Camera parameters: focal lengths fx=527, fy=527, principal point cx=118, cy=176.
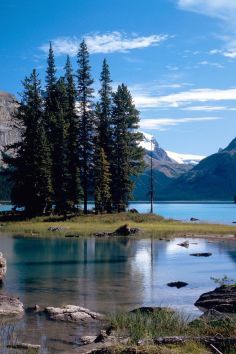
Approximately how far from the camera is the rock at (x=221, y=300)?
22409mm

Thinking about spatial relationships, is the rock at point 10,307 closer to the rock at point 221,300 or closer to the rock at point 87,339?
the rock at point 87,339

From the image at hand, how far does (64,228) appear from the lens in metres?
61.2

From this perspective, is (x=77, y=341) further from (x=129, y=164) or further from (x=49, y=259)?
(x=129, y=164)

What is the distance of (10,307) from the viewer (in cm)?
2208

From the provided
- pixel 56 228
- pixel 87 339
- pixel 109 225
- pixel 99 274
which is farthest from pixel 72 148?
pixel 87 339

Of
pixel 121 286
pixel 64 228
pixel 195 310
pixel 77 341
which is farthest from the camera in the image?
pixel 64 228

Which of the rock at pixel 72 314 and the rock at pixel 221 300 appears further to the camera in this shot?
the rock at pixel 221 300

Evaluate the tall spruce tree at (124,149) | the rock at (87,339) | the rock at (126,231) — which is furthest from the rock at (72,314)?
the tall spruce tree at (124,149)

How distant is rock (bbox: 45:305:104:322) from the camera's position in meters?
20.8

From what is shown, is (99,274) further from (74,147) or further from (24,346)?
(74,147)

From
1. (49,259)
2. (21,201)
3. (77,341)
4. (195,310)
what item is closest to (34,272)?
(49,259)

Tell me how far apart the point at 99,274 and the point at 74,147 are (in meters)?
48.6

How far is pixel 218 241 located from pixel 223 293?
30782 millimetres

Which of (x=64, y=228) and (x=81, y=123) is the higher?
(x=81, y=123)
